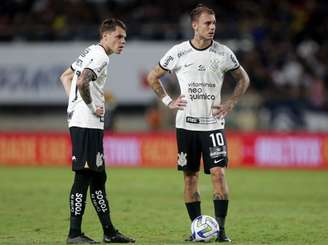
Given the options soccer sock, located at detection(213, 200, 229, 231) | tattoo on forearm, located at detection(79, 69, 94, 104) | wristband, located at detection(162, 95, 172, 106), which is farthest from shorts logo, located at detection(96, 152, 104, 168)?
soccer sock, located at detection(213, 200, 229, 231)

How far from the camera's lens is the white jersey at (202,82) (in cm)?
1075

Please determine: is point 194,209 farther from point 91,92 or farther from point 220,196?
point 91,92

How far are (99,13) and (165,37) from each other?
2.37 meters

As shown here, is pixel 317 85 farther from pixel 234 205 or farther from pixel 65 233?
pixel 65 233

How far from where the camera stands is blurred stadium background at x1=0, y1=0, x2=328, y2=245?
25.2 metres

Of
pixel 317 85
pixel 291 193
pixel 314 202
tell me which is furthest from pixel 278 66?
pixel 314 202

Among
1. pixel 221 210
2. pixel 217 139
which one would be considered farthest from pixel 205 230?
pixel 217 139

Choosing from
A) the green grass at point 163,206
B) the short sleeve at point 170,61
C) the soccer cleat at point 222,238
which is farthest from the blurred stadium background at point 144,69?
the soccer cleat at point 222,238

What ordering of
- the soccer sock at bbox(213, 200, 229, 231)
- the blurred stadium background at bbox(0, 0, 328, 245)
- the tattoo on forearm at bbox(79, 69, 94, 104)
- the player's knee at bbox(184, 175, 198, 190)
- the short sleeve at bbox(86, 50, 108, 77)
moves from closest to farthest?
the tattoo on forearm at bbox(79, 69, 94, 104), the short sleeve at bbox(86, 50, 108, 77), the soccer sock at bbox(213, 200, 229, 231), the player's knee at bbox(184, 175, 198, 190), the blurred stadium background at bbox(0, 0, 328, 245)

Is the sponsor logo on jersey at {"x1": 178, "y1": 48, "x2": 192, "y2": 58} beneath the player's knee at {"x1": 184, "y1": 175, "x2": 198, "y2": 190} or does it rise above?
above

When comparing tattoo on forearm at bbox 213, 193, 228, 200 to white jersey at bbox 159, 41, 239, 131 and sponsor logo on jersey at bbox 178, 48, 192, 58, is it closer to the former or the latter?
white jersey at bbox 159, 41, 239, 131

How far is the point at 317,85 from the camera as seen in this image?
2678 centimetres

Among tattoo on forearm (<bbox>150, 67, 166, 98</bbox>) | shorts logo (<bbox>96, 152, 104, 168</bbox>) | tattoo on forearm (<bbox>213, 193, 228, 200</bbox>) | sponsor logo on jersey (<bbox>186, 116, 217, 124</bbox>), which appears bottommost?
tattoo on forearm (<bbox>213, 193, 228, 200</bbox>)

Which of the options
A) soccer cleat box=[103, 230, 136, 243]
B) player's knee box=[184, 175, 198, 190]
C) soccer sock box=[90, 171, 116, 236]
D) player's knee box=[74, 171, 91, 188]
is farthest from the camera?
player's knee box=[184, 175, 198, 190]
